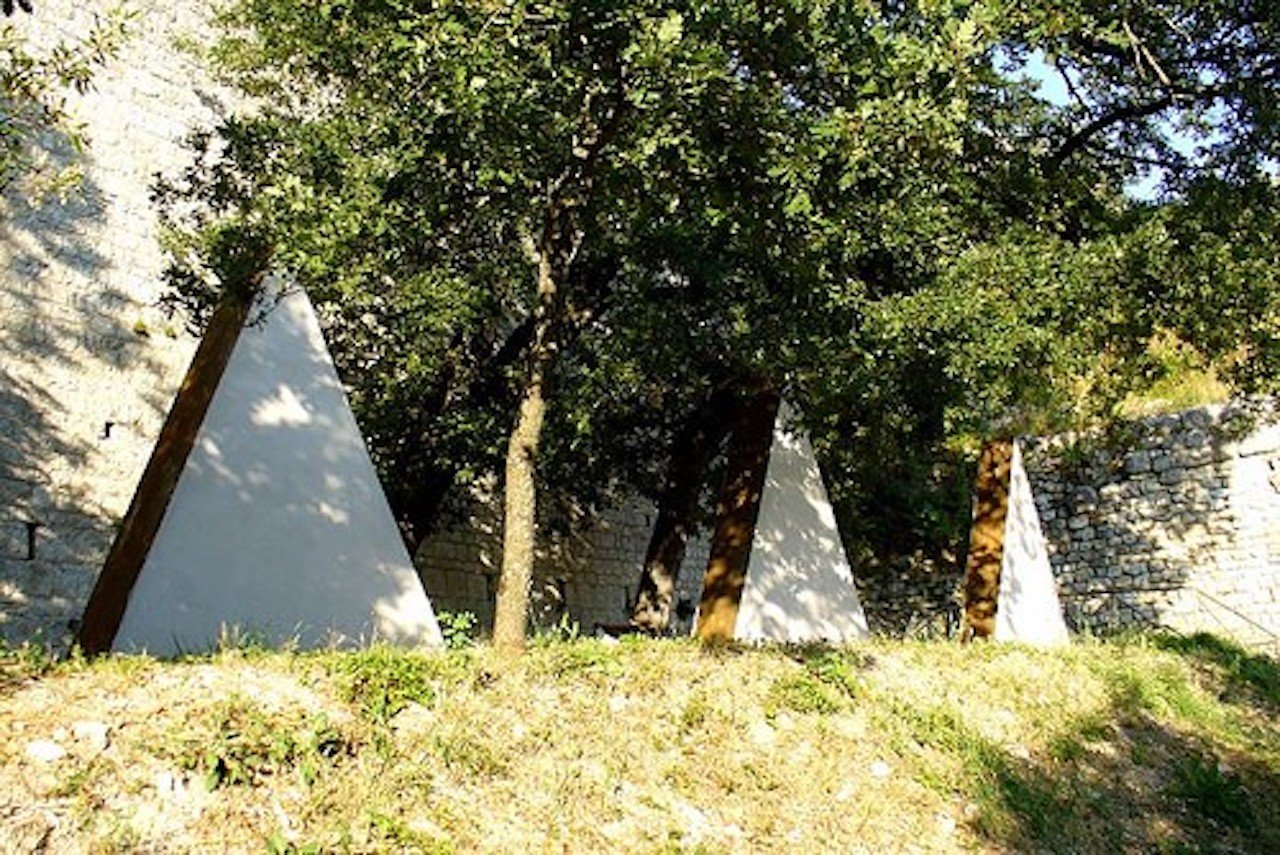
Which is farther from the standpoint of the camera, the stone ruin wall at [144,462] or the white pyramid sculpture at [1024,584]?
the stone ruin wall at [144,462]

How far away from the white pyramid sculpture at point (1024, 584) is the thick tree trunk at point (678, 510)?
2877 mm

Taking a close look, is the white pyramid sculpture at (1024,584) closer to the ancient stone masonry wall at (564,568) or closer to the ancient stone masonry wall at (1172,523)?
the ancient stone masonry wall at (1172,523)

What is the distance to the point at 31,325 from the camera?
10898 millimetres

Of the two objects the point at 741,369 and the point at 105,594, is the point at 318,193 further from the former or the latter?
the point at 741,369

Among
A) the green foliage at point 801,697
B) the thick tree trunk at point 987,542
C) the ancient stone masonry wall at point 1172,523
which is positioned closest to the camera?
the green foliage at point 801,697

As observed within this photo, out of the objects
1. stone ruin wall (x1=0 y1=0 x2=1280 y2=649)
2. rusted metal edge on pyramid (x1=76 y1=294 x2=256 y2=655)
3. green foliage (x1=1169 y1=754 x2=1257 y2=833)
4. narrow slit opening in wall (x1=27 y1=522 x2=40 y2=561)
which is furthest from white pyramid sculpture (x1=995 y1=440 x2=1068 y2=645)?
narrow slit opening in wall (x1=27 y1=522 x2=40 y2=561)

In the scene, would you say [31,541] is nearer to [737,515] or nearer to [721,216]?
[737,515]

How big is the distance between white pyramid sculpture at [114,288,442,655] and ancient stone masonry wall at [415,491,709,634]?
5.90 m

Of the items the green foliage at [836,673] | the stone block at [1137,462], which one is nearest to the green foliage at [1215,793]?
the green foliage at [836,673]

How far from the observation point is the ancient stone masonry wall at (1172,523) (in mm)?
13734

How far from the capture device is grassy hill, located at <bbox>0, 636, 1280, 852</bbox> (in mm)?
4395

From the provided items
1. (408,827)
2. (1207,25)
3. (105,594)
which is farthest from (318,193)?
(1207,25)

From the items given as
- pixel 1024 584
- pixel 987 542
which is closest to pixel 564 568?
pixel 987 542

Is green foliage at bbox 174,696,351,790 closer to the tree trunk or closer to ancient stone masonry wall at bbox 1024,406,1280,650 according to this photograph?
the tree trunk
